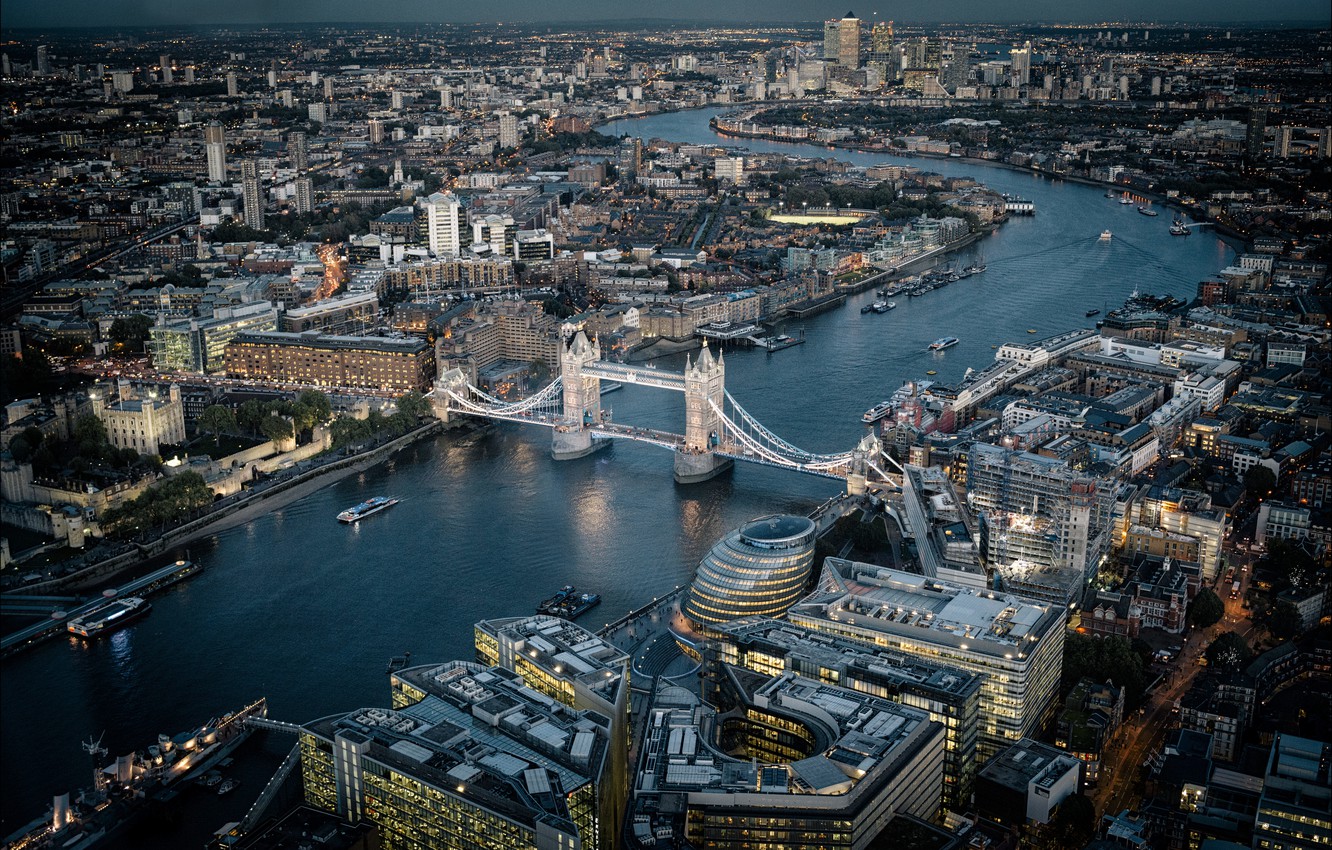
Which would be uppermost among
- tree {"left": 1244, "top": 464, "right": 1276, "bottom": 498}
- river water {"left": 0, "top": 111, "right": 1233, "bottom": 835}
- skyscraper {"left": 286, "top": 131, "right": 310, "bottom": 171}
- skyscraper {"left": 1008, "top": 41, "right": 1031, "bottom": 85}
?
skyscraper {"left": 1008, "top": 41, "right": 1031, "bottom": 85}

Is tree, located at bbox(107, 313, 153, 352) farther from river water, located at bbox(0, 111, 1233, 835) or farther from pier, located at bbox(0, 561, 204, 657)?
pier, located at bbox(0, 561, 204, 657)

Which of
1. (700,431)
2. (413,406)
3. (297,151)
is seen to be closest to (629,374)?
(700,431)

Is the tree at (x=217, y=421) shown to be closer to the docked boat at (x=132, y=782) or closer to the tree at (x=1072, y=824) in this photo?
the docked boat at (x=132, y=782)

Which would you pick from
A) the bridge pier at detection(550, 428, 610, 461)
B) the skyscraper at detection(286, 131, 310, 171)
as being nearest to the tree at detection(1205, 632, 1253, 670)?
the bridge pier at detection(550, 428, 610, 461)

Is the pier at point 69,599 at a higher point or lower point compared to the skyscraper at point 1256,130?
lower

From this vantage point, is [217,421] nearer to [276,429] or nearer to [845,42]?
[276,429]

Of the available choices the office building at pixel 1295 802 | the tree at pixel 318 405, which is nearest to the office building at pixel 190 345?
the tree at pixel 318 405

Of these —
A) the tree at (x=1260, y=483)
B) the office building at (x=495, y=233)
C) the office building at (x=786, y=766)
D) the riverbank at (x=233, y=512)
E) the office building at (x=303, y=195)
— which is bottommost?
the riverbank at (x=233, y=512)
